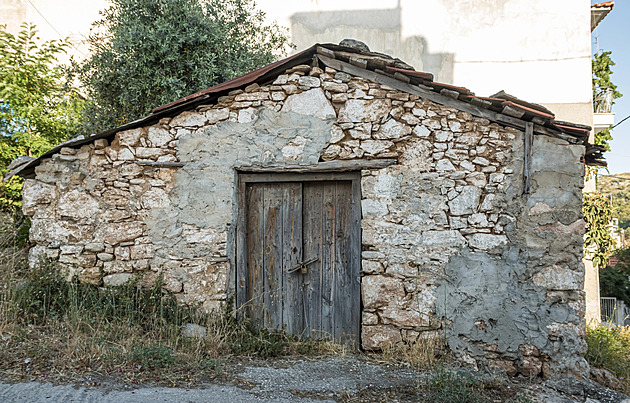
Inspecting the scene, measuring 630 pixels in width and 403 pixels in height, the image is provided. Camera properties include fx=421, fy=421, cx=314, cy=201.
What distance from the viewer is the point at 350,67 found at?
4.62m

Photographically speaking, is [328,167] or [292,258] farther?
[292,258]

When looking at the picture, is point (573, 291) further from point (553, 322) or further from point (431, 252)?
point (431, 252)

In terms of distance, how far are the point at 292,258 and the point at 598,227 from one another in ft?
21.9

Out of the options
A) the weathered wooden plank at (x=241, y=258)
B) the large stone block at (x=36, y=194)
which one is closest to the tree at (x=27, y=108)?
the large stone block at (x=36, y=194)

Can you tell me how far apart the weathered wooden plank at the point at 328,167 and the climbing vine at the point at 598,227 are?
19.0 ft

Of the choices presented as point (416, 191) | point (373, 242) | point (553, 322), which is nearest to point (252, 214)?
point (373, 242)

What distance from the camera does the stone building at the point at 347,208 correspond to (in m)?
4.26

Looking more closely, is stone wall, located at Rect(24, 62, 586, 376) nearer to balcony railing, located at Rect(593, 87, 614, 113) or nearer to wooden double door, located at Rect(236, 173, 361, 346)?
wooden double door, located at Rect(236, 173, 361, 346)

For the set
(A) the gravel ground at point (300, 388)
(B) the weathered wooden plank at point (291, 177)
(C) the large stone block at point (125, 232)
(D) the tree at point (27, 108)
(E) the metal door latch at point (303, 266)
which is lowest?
(A) the gravel ground at point (300, 388)

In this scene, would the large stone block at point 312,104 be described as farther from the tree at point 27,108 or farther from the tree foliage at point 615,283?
the tree foliage at point 615,283

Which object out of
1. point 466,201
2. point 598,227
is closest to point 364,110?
point 466,201

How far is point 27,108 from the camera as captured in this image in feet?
23.5

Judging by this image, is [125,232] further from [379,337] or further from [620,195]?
[620,195]

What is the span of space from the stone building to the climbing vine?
13.7 ft
